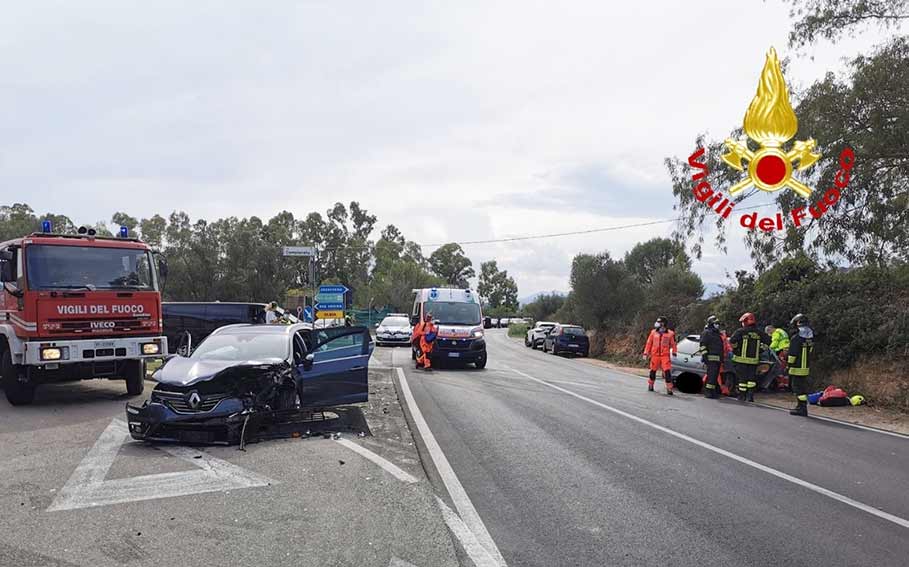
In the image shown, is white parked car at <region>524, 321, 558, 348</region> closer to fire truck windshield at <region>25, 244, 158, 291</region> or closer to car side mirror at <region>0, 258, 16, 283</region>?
fire truck windshield at <region>25, 244, 158, 291</region>

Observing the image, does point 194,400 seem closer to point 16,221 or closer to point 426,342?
point 426,342

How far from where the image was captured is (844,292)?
16.2 m

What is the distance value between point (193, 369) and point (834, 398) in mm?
11991

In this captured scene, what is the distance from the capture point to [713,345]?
1430 cm

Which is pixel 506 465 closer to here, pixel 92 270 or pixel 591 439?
Result: pixel 591 439

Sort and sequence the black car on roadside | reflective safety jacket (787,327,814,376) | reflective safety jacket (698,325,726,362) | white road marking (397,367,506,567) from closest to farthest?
white road marking (397,367,506,567)
reflective safety jacket (787,327,814,376)
reflective safety jacket (698,325,726,362)
the black car on roadside

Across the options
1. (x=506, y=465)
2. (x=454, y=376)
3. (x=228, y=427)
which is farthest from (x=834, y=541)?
(x=454, y=376)

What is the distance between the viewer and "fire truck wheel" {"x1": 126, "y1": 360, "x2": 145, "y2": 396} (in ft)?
38.9

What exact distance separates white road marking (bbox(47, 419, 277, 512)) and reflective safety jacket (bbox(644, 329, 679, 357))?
1064 centimetres

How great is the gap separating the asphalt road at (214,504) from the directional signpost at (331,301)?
49.1 ft

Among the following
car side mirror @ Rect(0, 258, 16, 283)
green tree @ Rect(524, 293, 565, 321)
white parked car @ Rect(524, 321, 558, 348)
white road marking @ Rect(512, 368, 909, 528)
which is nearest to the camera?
white road marking @ Rect(512, 368, 909, 528)

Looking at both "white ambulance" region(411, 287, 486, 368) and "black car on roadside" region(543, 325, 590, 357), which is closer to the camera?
"white ambulance" region(411, 287, 486, 368)

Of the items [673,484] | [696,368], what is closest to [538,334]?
[696,368]

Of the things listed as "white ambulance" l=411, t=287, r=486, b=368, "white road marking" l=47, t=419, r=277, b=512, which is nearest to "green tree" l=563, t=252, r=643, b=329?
"white ambulance" l=411, t=287, r=486, b=368
